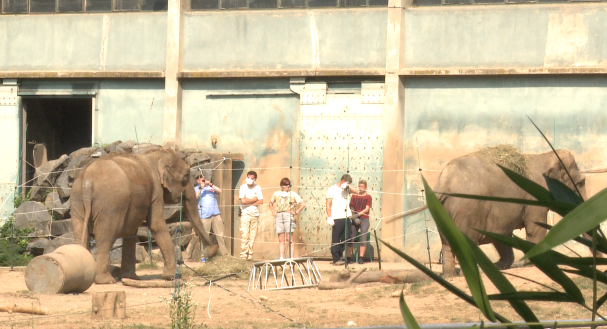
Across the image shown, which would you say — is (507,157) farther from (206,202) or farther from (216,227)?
(216,227)

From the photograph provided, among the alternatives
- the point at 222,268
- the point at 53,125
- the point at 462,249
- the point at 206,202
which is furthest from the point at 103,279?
the point at 53,125

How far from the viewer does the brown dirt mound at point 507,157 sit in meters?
13.1

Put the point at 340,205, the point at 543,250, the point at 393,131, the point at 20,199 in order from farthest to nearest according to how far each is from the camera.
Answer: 1. the point at 20,199
2. the point at 393,131
3. the point at 340,205
4. the point at 543,250

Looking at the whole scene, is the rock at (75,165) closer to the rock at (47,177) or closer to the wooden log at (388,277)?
the rock at (47,177)

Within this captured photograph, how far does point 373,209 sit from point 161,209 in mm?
6347

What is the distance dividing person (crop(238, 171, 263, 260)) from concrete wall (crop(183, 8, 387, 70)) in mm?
3252

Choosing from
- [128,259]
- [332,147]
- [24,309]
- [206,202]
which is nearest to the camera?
[24,309]

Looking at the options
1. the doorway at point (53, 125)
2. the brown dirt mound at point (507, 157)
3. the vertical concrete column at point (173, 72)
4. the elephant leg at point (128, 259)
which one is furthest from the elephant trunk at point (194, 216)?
the doorway at point (53, 125)

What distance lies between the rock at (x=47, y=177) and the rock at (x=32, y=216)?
42cm

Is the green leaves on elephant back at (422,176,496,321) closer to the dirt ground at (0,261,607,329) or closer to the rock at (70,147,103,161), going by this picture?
the dirt ground at (0,261,607,329)

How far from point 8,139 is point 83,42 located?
2.84 m

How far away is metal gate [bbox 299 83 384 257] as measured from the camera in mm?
19484

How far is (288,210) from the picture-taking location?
57.9 ft

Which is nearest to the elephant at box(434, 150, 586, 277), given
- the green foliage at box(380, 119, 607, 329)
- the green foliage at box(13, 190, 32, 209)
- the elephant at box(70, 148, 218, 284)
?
the elephant at box(70, 148, 218, 284)
